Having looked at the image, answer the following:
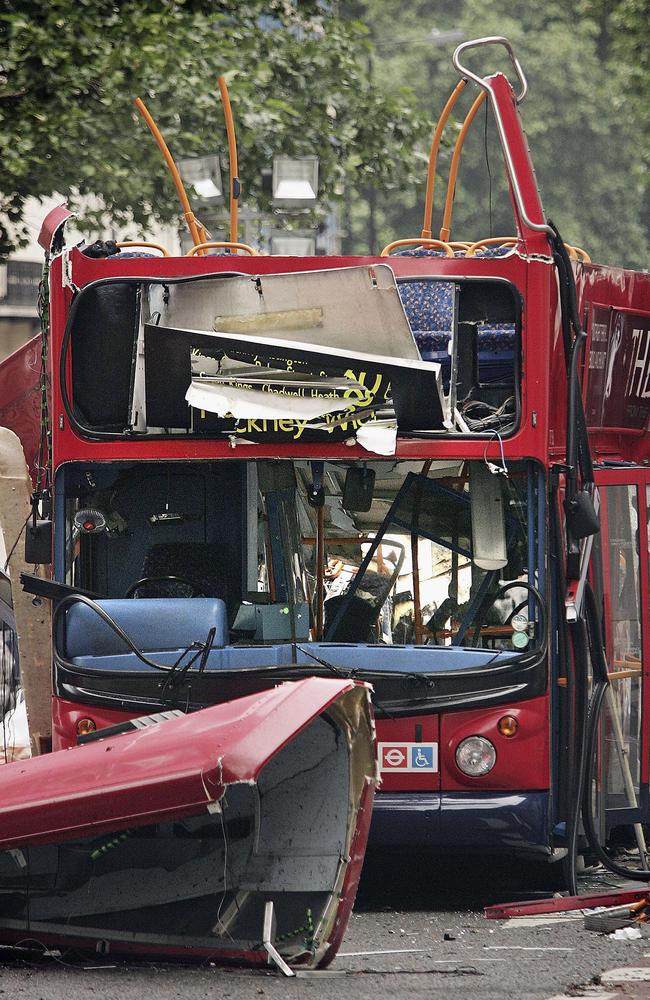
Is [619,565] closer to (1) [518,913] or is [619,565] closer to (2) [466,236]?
(1) [518,913]

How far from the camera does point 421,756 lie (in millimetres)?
7586

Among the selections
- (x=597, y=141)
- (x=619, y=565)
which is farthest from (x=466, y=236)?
(x=619, y=565)

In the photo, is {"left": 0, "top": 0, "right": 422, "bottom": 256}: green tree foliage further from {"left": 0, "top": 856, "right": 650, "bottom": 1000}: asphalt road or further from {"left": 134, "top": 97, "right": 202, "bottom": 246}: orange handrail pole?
→ {"left": 0, "top": 856, "right": 650, "bottom": 1000}: asphalt road

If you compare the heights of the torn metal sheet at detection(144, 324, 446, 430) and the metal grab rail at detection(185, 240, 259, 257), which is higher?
the metal grab rail at detection(185, 240, 259, 257)

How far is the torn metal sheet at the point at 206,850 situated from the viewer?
600 centimetres

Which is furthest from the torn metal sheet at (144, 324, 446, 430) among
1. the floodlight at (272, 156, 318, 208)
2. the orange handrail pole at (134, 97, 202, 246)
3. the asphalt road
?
the floodlight at (272, 156, 318, 208)

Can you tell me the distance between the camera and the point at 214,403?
7.60 metres

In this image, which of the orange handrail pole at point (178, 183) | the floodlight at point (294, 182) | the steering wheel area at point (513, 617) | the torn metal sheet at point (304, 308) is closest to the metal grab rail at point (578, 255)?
the torn metal sheet at point (304, 308)

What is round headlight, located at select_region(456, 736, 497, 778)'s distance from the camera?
24.9 feet

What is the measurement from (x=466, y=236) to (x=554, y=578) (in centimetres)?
5336

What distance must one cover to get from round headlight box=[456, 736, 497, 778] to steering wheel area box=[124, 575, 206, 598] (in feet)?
4.65

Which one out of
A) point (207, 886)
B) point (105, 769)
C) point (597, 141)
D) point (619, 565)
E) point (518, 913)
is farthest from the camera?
point (597, 141)

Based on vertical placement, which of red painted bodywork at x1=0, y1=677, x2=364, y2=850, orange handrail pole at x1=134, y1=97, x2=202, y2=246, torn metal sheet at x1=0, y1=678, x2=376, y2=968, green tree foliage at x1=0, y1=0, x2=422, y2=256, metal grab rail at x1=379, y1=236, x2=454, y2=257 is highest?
green tree foliage at x1=0, y1=0, x2=422, y2=256

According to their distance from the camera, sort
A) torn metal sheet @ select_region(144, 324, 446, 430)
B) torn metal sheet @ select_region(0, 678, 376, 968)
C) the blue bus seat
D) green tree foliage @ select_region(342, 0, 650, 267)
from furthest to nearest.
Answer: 1. green tree foliage @ select_region(342, 0, 650, 267)
2. the blue bus seat
3. torn metal sheet @ select_region(144, 324, 446, 430)
4. torn metal sheet @ select_region(0, 678, 376, 968)
